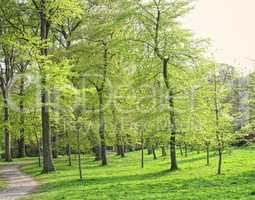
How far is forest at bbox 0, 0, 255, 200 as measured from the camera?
2195 centimetres

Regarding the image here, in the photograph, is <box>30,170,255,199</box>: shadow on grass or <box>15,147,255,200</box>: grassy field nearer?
<box>15,147,255,200</box>: grassy field

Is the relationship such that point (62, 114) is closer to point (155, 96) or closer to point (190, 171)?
point (155, 96)

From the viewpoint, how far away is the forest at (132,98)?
→ 22.0 meters

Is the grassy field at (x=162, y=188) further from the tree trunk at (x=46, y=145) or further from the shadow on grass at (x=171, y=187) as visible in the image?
the tree trunk at (x=46, y=145)

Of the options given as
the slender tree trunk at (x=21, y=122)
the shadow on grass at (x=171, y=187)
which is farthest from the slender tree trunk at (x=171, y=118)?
the slender tree trunk at (x=21, y=122)

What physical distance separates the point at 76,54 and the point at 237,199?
81.7 feet

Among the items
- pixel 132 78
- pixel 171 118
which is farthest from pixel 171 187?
pixel 132 78

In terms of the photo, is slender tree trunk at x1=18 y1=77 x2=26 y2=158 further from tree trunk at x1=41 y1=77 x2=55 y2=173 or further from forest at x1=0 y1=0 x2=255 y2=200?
tree trunk at x1=41 y1=77 x2=55 y2=173

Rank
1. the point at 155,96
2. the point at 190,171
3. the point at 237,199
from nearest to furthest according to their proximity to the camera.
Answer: the point at 237,199 → the point at 190,171 → the point at 155,96

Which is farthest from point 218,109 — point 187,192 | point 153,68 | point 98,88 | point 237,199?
point 98,88

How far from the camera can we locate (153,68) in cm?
2905

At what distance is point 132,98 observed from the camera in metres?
35.3

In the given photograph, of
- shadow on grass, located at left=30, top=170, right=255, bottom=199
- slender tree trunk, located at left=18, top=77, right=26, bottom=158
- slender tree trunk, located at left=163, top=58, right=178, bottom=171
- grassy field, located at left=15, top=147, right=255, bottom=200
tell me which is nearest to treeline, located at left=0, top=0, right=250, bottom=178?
slender tree trunk, located at left=163, top=58, right=178, bottom=171

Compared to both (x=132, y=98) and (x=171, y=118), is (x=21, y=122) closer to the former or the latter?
(x=132, y=98)
